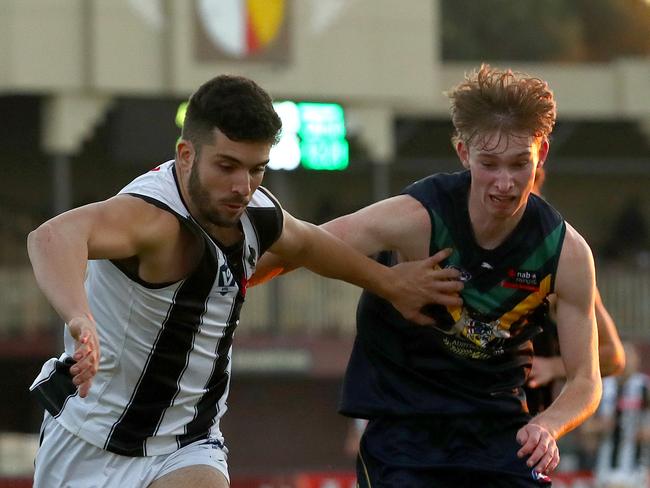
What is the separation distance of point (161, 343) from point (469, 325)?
1.30 metres

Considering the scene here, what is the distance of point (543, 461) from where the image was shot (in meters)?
5.92

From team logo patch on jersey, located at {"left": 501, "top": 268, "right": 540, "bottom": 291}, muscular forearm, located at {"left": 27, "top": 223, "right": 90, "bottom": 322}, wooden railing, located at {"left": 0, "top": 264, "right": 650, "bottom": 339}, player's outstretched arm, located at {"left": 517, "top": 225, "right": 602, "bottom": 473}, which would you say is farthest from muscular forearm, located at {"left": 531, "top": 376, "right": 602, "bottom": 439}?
wooden railing, located at {"left": 0, "top": 264, "right": 650, "bottom": 339}

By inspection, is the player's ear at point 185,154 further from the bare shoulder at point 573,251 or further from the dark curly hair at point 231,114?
the bare shoulder at point 573,251

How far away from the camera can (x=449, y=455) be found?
21.2ft

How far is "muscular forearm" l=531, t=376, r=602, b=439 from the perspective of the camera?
20.2 ft

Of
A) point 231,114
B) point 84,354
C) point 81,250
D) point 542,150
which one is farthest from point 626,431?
point 84,354

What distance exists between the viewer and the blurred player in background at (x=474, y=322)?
6395mm

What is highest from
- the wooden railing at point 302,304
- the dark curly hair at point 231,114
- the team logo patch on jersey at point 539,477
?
the dark curly hair at point 231,114

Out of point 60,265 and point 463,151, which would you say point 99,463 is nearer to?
point 60,265

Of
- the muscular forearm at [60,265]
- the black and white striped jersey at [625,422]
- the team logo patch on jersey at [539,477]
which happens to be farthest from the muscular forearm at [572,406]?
the black and white striped jersey at [625,422]

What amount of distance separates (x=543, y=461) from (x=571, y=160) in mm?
→ 23289

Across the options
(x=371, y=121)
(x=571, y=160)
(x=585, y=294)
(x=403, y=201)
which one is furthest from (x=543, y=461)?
(x=571, y=160)

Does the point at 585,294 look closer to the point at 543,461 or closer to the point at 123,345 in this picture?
the point at 543,461

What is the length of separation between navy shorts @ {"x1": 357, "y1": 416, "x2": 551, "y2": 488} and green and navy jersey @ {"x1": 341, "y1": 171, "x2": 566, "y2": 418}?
0.22 feet
